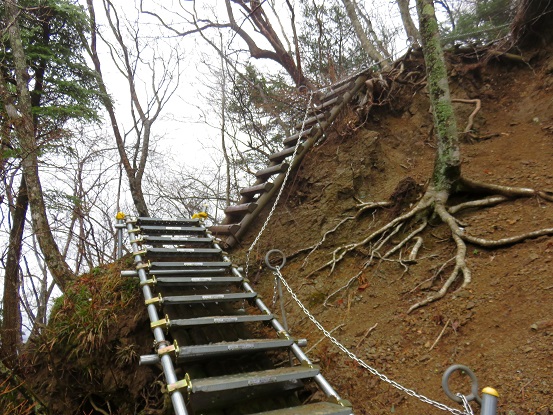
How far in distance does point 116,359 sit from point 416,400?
272cm

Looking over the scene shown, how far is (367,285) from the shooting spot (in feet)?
13.1

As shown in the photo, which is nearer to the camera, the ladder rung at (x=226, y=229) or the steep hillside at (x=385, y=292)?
the steep hillside at (x=385, y=292)

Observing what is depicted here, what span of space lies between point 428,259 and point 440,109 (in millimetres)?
1702

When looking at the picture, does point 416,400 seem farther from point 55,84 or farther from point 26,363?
point 55,84

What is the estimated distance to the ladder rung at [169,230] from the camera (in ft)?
15.6

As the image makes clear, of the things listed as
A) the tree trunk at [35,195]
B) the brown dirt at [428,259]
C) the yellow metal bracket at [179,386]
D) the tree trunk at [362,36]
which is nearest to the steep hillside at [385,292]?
the brown dirt at [428,259]

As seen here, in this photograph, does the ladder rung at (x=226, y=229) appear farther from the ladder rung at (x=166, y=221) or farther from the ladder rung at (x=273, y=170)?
the ladder rung at (x=273, y=170)

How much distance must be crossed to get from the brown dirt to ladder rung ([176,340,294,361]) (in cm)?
68

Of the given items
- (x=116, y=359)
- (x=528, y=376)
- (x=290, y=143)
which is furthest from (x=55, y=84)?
(x=528, y=376)

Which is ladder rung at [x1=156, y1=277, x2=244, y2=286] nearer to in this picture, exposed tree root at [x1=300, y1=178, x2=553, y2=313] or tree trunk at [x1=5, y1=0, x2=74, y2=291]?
exposed tree root at [x1=300, y1=178, x2=553, y2=313]

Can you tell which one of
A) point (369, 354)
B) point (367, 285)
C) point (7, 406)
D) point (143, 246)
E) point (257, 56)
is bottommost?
point (369, 354)

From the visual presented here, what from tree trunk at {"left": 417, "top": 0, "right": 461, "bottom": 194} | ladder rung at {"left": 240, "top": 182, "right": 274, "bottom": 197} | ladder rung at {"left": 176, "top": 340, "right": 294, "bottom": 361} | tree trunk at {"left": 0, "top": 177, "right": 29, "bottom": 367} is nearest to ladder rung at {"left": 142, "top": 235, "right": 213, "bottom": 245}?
ladder rung at {"left": 240, "top": 182, "right": 274, "bottom": 197}

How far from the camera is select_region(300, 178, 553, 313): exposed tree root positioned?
365 centimetres

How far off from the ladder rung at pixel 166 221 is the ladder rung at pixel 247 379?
2.82 metres
